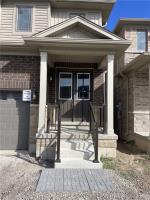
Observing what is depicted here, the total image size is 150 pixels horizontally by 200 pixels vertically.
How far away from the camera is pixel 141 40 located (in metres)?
11.7

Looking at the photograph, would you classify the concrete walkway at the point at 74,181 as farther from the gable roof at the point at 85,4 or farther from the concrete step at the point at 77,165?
the gable roof at the point at 85,4

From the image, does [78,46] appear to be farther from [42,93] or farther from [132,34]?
[132,34]

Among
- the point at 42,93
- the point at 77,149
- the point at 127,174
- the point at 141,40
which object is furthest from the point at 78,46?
the point at 141,40

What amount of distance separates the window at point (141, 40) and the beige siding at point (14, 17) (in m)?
4.87

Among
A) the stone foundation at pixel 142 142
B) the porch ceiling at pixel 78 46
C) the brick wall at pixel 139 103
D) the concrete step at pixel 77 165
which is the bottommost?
the concrete step at pixel 77 165

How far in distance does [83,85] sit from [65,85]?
2.55 ft

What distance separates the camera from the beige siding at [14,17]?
31.9 ft

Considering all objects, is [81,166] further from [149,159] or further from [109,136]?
[149,159]

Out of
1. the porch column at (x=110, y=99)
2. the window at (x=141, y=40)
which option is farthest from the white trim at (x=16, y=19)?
the window at (x=141, y=40)

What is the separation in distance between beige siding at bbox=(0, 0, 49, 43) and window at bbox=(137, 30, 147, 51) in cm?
487

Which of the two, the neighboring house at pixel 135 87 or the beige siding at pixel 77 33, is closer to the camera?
the beige siding at pixel 77 33

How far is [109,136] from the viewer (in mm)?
7379

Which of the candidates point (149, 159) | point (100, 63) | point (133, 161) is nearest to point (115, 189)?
point (133, 161)

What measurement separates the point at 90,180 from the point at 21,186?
5.14 ft
